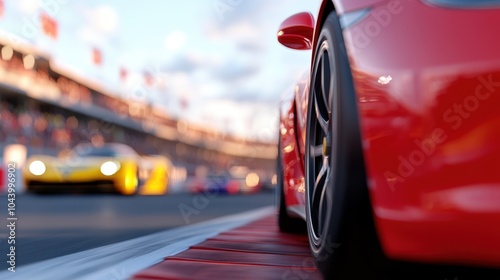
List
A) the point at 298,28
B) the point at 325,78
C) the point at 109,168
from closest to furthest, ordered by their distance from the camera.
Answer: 1. the point at 325,78
2. the point at 298,28
3. the point at 109,168

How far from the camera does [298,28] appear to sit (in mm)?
2910

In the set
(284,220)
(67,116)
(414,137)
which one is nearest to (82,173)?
(284,220)

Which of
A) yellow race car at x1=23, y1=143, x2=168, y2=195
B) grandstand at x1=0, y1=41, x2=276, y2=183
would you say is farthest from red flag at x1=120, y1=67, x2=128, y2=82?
yellow race car at x1=23, y1=143, x2=168, y2=195

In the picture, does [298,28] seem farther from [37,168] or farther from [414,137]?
[37,168]

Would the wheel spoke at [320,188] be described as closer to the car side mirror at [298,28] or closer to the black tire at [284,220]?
the car side mirror at [298,28]

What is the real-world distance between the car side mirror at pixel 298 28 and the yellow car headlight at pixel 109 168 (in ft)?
34.1

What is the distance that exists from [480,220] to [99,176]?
39.0ft

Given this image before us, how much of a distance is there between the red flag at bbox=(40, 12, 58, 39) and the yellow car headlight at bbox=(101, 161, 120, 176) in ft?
92.1

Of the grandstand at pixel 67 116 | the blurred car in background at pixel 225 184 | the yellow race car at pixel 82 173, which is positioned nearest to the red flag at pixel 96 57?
the grandstand at pixel 67 116

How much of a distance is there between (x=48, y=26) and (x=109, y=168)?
29.4m

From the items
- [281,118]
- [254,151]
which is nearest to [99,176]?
[281,118]

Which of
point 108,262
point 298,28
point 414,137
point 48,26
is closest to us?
point 414,137

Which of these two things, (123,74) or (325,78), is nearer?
(325,78)

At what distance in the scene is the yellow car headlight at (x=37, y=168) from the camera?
12617 mm
